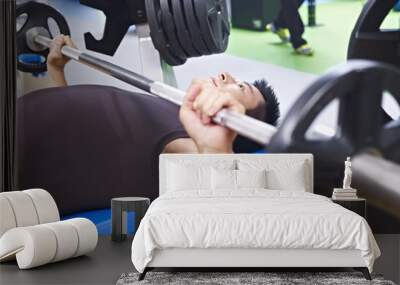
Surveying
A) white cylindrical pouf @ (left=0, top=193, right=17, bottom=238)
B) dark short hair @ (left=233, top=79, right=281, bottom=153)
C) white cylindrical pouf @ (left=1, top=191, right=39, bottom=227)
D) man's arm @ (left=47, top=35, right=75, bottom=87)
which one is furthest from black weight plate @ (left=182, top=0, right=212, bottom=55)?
white cylindrical pouf @ (left=0, top=193, right=17, bottom=238)

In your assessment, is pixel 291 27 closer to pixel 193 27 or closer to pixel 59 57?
pixel 193 27

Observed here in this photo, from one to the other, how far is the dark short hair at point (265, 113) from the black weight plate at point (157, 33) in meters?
0.82

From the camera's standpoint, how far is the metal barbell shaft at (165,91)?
687cm

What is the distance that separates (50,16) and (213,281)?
138 inches

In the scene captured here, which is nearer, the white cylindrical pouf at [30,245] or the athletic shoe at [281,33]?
the white cylindrical pouf at [30,245]

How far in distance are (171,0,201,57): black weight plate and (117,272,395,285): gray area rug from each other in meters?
2.57

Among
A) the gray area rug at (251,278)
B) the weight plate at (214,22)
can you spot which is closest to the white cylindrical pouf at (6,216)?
the gray area rug at (251,278)

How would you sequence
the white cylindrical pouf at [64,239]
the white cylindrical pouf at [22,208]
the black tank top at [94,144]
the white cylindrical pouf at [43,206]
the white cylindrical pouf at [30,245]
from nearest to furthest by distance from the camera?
1. the white cylindrical pouf at [30,245]
2. the white cylindrical pouf at [64,239]
3. the white cylindrical pouf at [22,208]
4. the white cylindrical pouf at [43,206]
5. the black tank top at [94,144]

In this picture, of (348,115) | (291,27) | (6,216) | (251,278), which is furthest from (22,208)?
(291,27)

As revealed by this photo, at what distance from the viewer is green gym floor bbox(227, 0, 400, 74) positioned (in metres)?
Result: 6.90

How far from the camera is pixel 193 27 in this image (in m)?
6.93

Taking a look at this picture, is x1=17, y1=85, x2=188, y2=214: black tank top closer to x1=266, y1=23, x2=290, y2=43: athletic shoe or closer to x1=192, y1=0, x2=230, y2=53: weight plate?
x1=192, y1=0, x2=230, y2=53: weight plate

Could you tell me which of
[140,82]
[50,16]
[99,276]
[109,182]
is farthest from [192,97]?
[99,276]

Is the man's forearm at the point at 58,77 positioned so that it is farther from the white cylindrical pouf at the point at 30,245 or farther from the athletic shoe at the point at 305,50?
the athletic shoe at the point at 305,50
